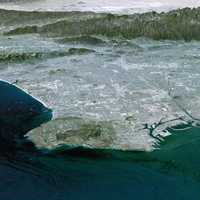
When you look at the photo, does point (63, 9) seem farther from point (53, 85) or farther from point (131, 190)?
point (131, 190)

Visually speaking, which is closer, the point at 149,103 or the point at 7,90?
the point at 149,103

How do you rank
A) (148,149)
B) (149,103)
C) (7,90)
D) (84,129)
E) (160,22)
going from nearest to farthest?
(148,149), (84,129), (149,103), (7,90), (160,22)

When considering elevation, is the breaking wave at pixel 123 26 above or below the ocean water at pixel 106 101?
above

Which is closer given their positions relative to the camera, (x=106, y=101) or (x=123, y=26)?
(x=106, y=101)

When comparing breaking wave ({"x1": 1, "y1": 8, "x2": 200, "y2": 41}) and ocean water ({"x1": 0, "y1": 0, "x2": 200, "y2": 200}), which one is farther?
breaking wave ({"x1": 1, "y1": 8, "x2": 200, "y2": 41})

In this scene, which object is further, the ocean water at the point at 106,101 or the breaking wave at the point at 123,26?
the breaking wave at the point at 123,26

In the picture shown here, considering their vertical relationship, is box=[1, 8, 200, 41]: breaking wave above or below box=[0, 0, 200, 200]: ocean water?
above

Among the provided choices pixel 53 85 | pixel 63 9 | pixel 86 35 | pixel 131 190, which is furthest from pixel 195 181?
pixel 63 9

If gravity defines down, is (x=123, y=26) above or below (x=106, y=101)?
above
